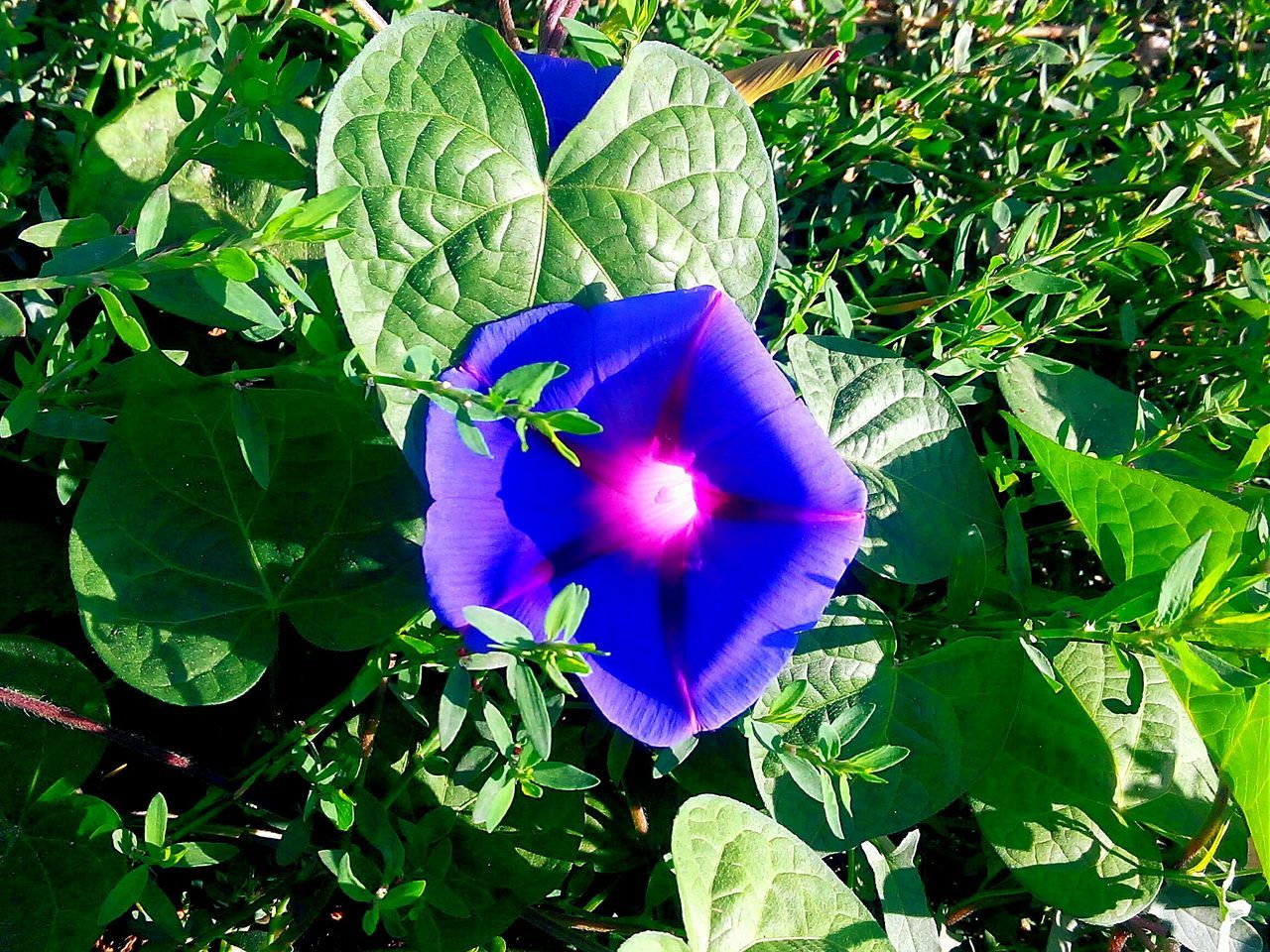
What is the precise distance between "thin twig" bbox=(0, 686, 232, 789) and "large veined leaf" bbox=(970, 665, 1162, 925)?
1011 mm

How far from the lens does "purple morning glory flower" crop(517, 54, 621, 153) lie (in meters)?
1.29

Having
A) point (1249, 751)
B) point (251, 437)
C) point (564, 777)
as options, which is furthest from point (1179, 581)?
point (251, 437)

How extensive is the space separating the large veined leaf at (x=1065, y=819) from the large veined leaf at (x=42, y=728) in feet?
3.76

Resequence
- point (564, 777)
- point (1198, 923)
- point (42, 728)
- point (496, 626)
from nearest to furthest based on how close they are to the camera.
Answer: point (496, 626)
point (564, 777)
point (42, 728)
point (1198, 923)

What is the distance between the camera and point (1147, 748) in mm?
1492

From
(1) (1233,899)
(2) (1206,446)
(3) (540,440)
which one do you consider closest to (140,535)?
(3) (540,440)

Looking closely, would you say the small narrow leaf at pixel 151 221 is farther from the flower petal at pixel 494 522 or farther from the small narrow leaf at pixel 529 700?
the small narrow leaf at pixel 529 700

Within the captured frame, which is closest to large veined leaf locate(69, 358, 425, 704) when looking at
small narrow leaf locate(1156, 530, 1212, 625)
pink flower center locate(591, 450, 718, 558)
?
pink flower center locate(591, 450, 718, 558)

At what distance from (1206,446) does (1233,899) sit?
2.50 ft

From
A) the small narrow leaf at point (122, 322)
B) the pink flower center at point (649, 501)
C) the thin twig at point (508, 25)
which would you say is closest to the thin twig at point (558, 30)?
the thin twig at point (508, 25)

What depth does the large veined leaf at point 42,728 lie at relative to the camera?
1272mm

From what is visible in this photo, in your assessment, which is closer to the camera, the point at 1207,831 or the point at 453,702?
the point at 453,702

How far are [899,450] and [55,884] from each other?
118 cm

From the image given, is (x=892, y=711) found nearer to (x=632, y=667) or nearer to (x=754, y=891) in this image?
(x=754, y=891)
